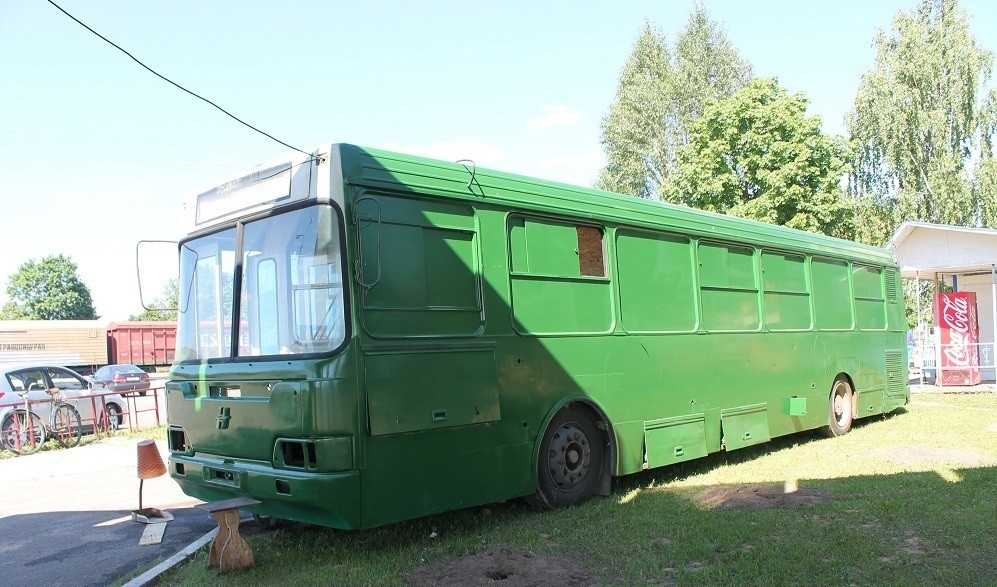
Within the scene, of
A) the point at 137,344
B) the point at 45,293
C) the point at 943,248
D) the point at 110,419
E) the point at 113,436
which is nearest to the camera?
the point at 113,436

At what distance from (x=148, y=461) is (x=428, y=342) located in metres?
3.48

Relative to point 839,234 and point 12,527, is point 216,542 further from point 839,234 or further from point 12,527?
point 839,234

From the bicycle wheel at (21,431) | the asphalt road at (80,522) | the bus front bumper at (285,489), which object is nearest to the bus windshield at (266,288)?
the bus front bumper at (285,489)

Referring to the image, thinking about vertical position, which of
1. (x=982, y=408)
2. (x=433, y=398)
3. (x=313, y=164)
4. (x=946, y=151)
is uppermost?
(x=946, y=151)

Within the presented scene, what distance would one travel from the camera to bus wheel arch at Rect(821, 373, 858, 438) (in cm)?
1152

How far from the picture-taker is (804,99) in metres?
27.2

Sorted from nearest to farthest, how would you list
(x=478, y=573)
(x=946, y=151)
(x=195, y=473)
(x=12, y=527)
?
(x=478, y=573) < (x=195, y=473) < (x=12, y=527) < (x=946, y=151)

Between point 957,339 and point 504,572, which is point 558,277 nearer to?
point 504,572

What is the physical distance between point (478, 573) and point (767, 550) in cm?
200

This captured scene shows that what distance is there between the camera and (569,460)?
718cm

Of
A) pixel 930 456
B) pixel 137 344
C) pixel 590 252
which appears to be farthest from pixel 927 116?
pixel 137 344

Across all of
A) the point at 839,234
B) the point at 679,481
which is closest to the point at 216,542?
the point at 679,481

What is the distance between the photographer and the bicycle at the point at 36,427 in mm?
13945

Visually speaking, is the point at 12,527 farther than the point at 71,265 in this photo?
No
